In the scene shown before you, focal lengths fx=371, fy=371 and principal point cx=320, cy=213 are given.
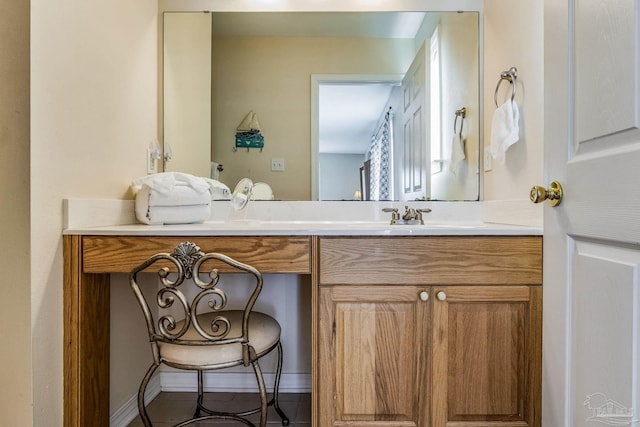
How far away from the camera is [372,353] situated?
1.22 metres

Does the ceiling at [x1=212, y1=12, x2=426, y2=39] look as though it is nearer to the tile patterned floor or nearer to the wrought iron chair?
the wrought iron chair

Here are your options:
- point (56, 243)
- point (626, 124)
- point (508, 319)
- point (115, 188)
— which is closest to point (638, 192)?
point (626, 124)

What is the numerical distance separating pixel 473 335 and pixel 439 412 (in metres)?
0.27

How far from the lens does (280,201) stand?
1.83 metres

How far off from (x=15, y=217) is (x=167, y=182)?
0.50 metres

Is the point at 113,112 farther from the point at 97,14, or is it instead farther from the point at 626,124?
the point at 626,124

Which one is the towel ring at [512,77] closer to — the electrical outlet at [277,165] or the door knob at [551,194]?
the door knob at [551,194]

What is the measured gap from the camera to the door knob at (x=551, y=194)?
0.93 metres

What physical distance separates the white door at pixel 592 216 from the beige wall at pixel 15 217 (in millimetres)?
1442

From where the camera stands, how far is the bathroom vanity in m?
1.21

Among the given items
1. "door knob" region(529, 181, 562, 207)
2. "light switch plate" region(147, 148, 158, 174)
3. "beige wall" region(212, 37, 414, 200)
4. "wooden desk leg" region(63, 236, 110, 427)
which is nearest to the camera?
"door knob" region(529, 181, 562, 207)

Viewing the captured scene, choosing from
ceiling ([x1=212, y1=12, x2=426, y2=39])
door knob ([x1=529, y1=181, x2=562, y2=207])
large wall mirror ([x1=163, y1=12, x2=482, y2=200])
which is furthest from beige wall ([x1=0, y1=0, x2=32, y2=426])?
door knob ([x1=529, y1=181, x2=562, y2=207])

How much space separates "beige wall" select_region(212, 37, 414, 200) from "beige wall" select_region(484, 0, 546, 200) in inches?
21.7

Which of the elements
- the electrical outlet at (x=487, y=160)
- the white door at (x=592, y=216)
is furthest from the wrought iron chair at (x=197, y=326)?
the electrical outlet at (x=487, y=160)
